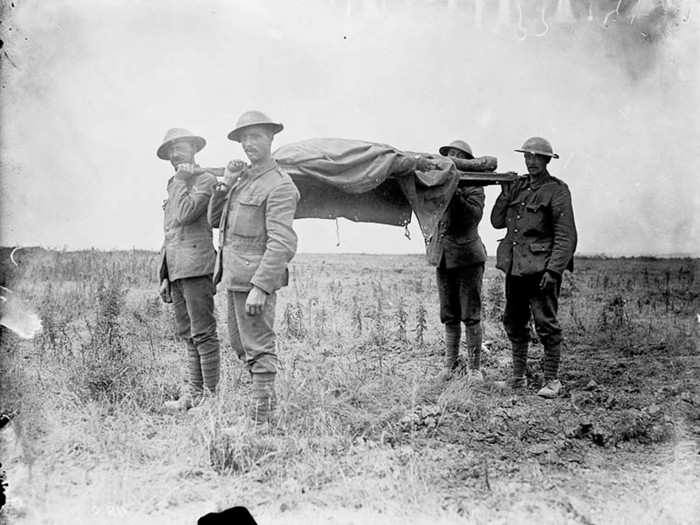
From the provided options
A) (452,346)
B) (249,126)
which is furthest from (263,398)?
(452,346)

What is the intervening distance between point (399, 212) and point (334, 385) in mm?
1784

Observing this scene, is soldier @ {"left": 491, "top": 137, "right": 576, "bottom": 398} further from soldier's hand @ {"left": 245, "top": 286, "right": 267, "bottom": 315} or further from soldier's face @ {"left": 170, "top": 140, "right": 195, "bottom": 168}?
soldier's face @ {"left": 170, "top": 140, "right": 195, "bottom": 168}

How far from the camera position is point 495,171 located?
5648 millimetres

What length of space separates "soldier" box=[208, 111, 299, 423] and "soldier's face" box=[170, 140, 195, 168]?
704 mm

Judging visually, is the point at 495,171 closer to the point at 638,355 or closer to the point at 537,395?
the point at 537,395

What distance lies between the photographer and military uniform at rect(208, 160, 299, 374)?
4152mm

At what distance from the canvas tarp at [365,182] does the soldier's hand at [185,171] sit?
0.75 meters

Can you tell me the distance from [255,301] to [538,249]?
8.92 ft

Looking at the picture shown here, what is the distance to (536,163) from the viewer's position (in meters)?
5.20

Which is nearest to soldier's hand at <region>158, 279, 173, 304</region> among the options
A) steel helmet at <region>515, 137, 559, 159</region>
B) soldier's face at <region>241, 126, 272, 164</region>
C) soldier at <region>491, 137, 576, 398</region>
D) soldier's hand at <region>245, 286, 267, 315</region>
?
soldier's hand at <region>245, 286, 267, 315</region>

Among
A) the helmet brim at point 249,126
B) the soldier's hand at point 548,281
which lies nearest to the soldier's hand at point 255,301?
the helmet brim at point 249,126

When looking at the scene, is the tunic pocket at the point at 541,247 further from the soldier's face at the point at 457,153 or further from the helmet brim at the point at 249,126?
the helmet brim at the point at 249,126

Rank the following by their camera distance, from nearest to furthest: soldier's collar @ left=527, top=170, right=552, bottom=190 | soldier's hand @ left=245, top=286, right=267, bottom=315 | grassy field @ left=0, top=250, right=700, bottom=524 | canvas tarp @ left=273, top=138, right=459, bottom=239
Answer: grassy field @ left=0, top=250, right=700, bottom=524 → soldier's hand @ left=245, top=286, right=267, bottom=315 → canvas tarp @ left=273, top=138, right=459, bottom=239 → soldier's collar @ left=527, top=170, right=552, bottom=190

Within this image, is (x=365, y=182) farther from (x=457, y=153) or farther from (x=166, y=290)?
(x=166, y=290)
